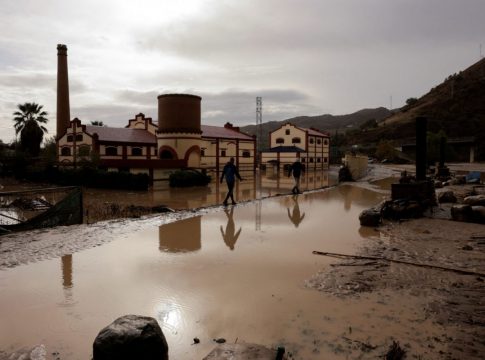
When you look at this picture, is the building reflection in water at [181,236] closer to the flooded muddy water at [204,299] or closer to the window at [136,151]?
the flooded muddy water at [204,299]

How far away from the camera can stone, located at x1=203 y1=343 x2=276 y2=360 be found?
3.68 meters

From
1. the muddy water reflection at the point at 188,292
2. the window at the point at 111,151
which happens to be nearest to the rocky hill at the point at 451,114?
the window at the point at 111,151

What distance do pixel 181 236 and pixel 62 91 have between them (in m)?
36.6

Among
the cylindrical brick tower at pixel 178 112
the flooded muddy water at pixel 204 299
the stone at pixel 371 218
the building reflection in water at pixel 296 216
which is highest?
the cylindrical brick tower at pixel 178 112

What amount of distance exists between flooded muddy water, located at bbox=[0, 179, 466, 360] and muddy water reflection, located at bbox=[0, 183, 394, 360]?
0.06 feet

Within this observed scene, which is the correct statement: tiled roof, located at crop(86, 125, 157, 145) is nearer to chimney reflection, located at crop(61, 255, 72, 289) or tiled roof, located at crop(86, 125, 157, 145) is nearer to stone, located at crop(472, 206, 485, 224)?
chimney reflection, located at crop(61, 255, 72, 289)

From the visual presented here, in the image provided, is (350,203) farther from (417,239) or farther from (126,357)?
(126,357)

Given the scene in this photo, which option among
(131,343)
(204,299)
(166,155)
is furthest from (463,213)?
(166,155)

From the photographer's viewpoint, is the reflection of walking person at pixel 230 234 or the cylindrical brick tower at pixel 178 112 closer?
the reflection of walking person at pixel 230 234

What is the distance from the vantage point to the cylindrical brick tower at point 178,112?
30656 mm

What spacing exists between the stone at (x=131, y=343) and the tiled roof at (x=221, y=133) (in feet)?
116

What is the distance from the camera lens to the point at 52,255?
807cm

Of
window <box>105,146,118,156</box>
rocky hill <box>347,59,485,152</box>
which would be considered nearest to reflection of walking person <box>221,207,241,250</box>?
window <box>105,146,118,156</box>

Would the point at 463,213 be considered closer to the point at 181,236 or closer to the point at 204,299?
the point at 181,236
